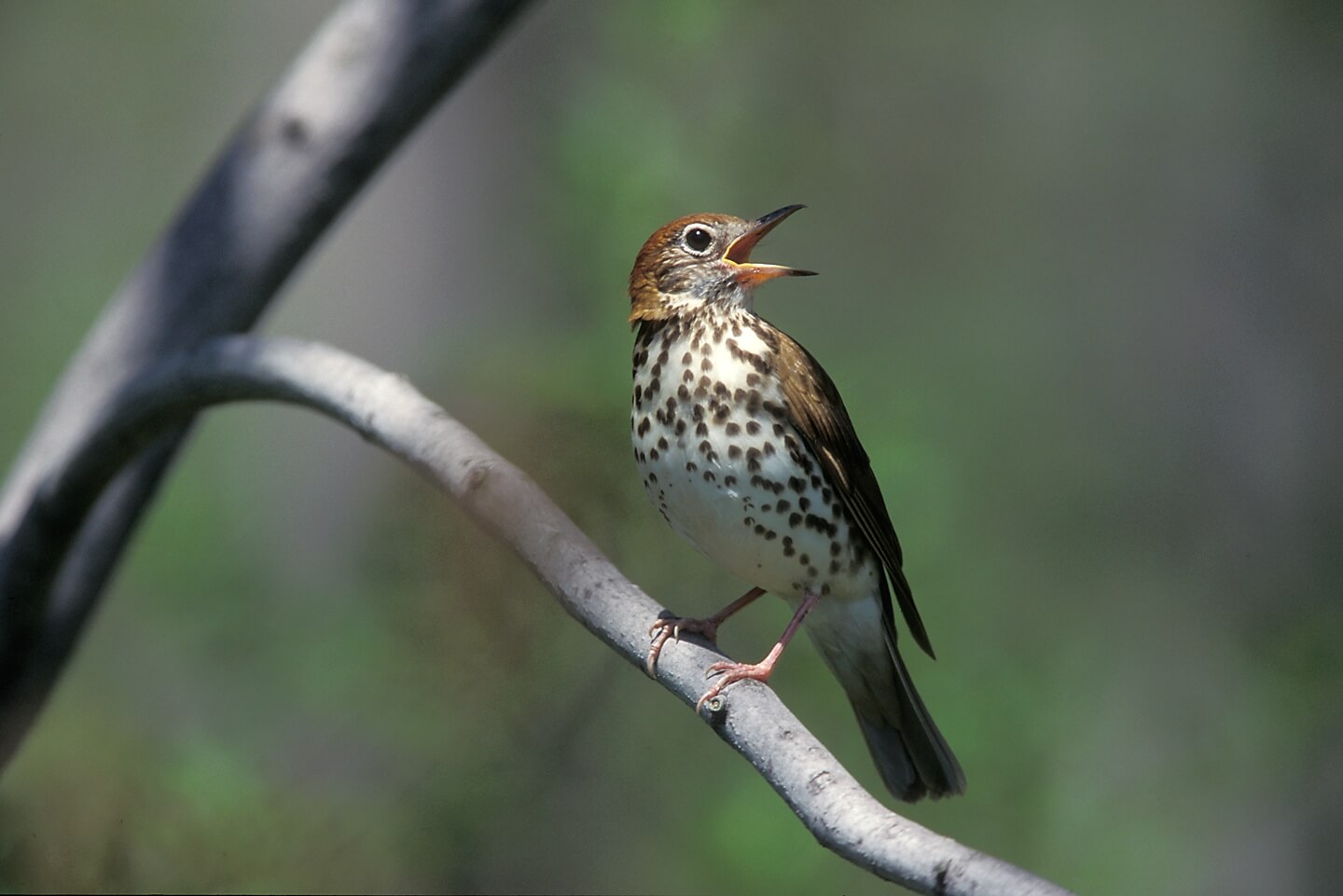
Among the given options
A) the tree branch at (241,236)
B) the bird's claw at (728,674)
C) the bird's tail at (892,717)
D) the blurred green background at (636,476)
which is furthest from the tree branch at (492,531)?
the blurred green background at (636,476)

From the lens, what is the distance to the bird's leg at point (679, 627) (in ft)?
8.50

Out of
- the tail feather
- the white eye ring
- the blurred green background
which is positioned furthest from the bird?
the blurred green background

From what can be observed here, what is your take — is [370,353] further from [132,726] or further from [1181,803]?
[1181,803]

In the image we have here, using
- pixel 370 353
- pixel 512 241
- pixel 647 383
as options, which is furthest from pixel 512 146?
pixel 647 383

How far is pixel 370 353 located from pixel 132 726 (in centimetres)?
219

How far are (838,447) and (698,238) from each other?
535 mm

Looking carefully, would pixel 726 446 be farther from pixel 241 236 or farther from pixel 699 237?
pixel 241 236

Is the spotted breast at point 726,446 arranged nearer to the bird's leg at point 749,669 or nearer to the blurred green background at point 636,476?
the bird's leg at point 749,669

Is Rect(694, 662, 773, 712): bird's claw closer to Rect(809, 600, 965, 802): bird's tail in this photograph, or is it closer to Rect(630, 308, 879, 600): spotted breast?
Rect(630, 308, 879, 600): spotted breast

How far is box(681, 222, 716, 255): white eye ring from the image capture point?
110 inches

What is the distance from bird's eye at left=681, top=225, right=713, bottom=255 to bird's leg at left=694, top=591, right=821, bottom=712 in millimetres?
826

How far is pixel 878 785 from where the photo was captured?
5363mm

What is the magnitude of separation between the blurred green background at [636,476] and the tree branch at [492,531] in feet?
3.40

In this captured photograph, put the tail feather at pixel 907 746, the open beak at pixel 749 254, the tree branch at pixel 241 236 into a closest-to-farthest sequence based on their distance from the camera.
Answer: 1. the open beak at pixel 749 254
2. the tail feather at pixel 907 746
3. the tree branch at pixel 241 236
